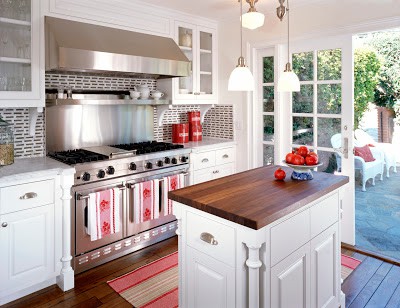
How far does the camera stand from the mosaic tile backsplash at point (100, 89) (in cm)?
298

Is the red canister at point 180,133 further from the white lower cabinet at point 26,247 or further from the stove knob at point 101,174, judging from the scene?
the white lower cabinet at point 26,247

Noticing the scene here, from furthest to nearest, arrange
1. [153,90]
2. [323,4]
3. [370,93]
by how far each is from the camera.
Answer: [370,93] < [153,90] < [323,4]

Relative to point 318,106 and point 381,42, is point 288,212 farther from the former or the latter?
point 381,42

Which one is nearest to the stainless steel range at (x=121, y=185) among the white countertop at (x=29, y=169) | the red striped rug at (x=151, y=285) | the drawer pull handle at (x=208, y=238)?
the white countertop at (x=29, y=169)

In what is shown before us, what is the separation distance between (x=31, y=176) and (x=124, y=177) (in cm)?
85

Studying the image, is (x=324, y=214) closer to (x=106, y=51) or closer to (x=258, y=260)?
(x=258, y=260)

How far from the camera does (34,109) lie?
2.88 metres

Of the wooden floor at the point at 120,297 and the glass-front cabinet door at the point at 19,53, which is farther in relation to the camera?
the glass-front cabinet door at the point at 19,53

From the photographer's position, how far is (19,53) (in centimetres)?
268

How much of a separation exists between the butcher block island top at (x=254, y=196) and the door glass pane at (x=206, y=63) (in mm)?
2052

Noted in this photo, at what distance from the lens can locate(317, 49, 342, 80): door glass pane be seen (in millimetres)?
3291

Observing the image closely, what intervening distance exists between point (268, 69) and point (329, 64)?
73 centimetres

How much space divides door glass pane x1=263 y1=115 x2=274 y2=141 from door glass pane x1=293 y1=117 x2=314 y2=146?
28 centimetres

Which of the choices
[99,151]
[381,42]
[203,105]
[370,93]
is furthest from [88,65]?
[381,42]
